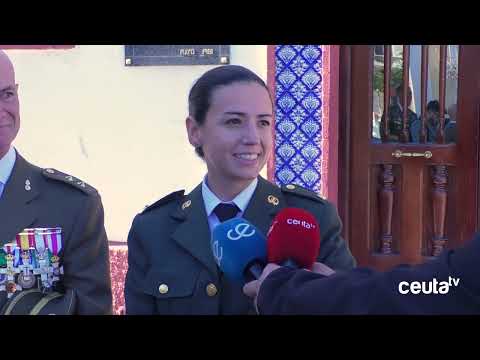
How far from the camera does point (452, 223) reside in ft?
10.4

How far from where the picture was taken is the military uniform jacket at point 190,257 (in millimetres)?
1633

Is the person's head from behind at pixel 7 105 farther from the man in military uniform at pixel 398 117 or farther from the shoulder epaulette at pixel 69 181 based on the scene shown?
the man in military uniform at pixel 398 117

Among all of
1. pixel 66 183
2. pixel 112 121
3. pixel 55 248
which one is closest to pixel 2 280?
pixel 55 248

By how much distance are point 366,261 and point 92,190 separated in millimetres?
1782

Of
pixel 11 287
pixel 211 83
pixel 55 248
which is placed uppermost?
pixel 211 83

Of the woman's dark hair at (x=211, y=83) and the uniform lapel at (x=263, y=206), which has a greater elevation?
the woman's dark hair at (x=211, y=83)

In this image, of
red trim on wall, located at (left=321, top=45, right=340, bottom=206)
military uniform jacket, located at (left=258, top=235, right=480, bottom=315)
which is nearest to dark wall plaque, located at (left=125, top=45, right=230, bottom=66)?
red trim on wall, located at (left=321, top=45, right=340, bottom=206)

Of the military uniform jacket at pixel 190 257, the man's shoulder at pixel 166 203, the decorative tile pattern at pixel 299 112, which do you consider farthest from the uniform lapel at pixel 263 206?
the decorative tile pattern at pixel 299 112

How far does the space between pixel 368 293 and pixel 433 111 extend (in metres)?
2.14

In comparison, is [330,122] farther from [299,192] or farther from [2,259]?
[2,259]

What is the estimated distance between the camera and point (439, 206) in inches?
125

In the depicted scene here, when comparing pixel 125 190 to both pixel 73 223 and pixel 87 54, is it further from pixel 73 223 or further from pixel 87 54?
pixel 73 223

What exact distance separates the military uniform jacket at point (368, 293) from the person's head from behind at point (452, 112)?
210 cm

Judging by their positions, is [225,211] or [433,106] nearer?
[225,211]
